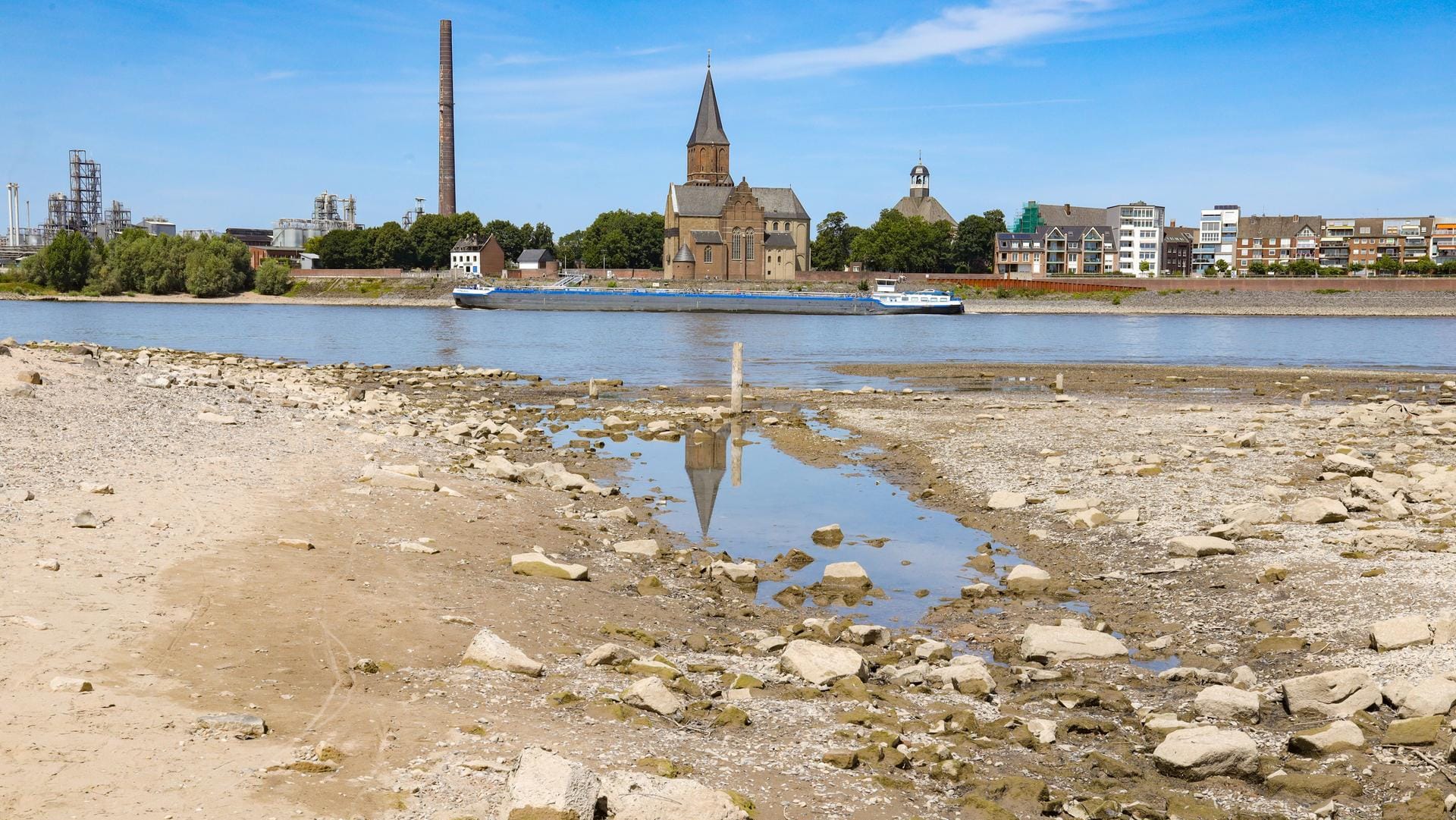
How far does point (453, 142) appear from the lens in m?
155

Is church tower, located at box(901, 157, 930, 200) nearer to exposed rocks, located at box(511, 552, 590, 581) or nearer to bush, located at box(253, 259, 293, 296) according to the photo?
bush, located at box(253, 259, 293, 296)

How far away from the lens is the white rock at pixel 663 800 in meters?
6.15

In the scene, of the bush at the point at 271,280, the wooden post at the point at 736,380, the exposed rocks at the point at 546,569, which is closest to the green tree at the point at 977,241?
the bush at the point at 271,280

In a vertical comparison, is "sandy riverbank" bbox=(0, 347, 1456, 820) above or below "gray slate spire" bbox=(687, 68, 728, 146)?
below

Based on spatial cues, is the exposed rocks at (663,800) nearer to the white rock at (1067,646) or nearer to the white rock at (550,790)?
the white rock at (550,790)

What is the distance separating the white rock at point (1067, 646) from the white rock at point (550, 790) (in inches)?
212

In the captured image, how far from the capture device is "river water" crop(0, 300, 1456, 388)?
170 ft

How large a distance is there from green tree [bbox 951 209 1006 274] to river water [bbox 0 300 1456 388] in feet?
136

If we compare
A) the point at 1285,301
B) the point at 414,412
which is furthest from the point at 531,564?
the point at 1285,301

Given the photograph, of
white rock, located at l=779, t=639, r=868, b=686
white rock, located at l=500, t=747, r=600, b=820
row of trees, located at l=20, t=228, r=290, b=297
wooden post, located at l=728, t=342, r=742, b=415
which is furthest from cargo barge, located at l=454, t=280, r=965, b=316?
white rock, located at l=500, t=747, r=600, b=820

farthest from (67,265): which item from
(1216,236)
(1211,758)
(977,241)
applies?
(1216,236)

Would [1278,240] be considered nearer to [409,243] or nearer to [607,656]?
[409,243]

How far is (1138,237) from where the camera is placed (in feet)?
577

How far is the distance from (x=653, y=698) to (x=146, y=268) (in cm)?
13598
